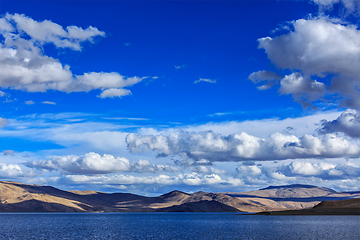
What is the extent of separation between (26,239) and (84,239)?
1605 centimetres

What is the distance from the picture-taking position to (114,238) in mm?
107688

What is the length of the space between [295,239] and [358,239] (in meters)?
15.9

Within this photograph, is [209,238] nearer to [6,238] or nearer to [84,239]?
[84,239]

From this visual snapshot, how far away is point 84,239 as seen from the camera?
4099 inches

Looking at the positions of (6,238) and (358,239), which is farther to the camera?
(6,238)

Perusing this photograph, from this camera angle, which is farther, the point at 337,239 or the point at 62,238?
the point at 62,238

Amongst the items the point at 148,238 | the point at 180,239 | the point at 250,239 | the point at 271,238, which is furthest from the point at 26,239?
the point at 271,238

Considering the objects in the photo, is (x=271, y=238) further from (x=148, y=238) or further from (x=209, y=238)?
(x=148, y=238)

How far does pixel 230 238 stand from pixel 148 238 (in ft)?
82.5

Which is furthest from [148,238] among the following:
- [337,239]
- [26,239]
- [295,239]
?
[337,239]

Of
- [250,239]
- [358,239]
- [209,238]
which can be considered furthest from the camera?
[209,238]

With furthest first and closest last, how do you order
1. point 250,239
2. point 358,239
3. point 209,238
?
point 209,238
point 250,239
point 358,239

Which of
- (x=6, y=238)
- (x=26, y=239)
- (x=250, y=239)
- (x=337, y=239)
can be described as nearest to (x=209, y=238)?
(x=250, y=239)

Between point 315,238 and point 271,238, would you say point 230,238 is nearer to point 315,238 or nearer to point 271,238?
point 271,238
